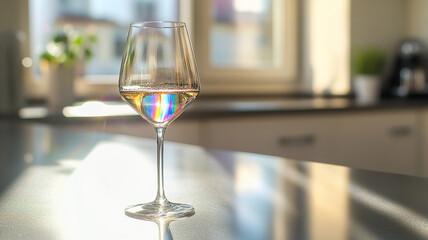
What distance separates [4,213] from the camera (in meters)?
0.48

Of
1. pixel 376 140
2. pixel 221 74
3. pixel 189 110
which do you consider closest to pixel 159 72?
pixel 189 110

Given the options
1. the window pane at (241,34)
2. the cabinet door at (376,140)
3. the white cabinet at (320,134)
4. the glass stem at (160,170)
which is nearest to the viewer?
the glass stem at (160,170)

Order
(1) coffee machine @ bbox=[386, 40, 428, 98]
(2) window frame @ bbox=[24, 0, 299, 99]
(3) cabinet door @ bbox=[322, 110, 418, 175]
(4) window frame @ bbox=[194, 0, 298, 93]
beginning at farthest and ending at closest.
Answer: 1. (1) coffee machine @ bbox=[386, 40, 428, 98]
2. (4) window frame @ bbox=[194, 0, 298, 93]
3. (2) window frame @ bbox=[24, 0, 299, 99]
4. (3) cabinet door @ bbox=[322, 110, 418, 175]

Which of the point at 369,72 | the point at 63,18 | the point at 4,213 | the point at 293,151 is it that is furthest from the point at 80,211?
the point at 369,72

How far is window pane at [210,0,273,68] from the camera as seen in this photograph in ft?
9.71

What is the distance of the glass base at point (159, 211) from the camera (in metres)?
0.46

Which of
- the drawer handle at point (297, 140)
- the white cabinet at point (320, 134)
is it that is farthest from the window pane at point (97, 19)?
the drawer handle at point (297, 140)

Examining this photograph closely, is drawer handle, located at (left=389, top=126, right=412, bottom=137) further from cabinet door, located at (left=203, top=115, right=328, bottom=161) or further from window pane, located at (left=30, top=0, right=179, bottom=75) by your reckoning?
window pane, located at (left=30, top=0, right=179, bottom=75)

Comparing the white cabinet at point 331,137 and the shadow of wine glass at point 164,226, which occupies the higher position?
the shadow of wine glass at point 164,226

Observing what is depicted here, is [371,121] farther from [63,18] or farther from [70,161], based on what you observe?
[70,161]

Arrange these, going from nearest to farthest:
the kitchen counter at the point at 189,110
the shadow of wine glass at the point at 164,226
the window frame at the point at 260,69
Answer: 1. the shadow of wine glass at the point at 164,226
2. the kitchen counter at the point at 189,110
3. the window frame at the point at 260,69

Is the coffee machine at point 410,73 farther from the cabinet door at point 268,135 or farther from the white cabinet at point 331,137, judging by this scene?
the cabinet door at point 268,135

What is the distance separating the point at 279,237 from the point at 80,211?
0.20 metres

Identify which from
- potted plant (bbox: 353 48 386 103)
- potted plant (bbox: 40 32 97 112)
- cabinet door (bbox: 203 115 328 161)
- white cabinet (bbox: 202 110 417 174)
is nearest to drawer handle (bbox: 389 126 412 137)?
white cabinet (bbox: 202 110 417 174)
